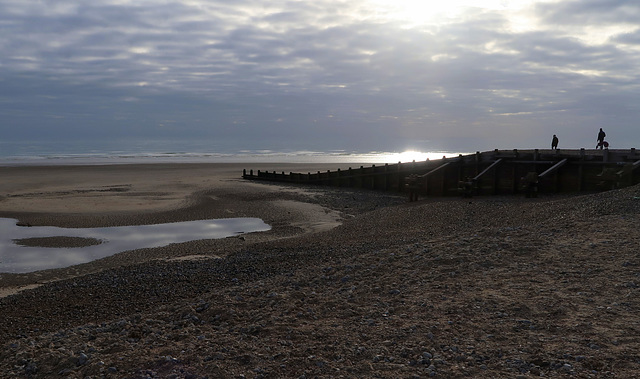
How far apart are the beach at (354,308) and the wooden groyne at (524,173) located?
27.0 feet

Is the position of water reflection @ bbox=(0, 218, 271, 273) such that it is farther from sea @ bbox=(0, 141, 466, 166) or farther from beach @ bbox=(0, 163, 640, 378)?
sea @ bbox=(0, 141, 466, 166)

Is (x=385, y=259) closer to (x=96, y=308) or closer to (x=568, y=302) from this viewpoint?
(x=568, y=302)

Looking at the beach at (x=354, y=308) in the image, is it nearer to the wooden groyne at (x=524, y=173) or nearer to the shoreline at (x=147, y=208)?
the shoreline at (x=147, y=208)

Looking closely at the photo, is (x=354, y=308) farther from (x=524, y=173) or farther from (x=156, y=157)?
(x=156, y=157)

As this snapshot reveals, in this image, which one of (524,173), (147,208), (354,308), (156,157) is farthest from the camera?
(156,157)

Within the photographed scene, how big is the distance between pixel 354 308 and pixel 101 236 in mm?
14767

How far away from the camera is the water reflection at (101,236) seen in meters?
15.5

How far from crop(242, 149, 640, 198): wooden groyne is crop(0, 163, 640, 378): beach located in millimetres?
8244

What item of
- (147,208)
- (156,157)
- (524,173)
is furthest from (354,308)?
(156,157)

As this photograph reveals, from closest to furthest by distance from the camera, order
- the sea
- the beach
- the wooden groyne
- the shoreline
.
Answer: the beach < the shoreline < the wooden groyne < the sea

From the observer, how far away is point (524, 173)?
25.8 metres

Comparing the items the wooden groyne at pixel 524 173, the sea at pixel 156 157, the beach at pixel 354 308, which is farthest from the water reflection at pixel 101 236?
the sea at pixel 156 157

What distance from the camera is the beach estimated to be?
5906mm

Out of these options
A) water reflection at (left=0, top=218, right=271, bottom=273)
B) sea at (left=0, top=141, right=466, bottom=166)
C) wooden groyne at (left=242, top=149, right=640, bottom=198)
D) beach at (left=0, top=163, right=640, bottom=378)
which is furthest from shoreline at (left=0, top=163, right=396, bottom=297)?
sea at (left=0, top=141, right=466, bottom=166)
